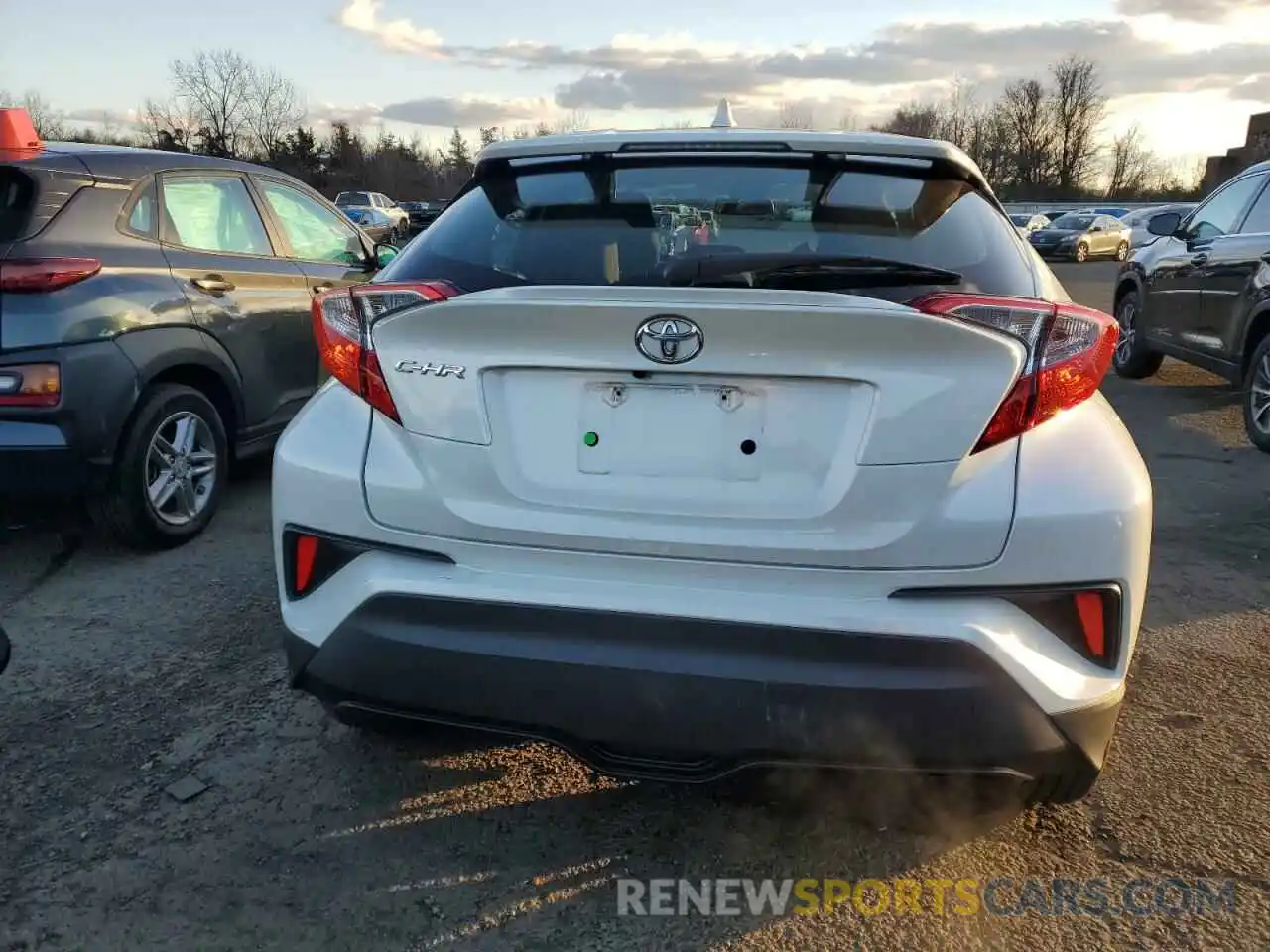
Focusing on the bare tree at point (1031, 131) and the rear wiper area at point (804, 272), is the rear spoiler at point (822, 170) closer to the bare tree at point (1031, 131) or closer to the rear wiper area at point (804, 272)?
the rear wiper area at point (804, 272)

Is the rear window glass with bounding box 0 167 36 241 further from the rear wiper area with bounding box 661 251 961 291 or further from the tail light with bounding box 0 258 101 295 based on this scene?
the rear wiper area with bounding box 661 251 961 291

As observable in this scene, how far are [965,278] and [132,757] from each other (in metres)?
2.50

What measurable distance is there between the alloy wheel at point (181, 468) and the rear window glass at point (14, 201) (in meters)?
0.93

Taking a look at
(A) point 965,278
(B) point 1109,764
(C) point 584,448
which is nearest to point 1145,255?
(B) point 1109,764

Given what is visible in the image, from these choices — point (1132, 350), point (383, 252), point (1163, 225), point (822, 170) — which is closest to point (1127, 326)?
point (1132, 350)

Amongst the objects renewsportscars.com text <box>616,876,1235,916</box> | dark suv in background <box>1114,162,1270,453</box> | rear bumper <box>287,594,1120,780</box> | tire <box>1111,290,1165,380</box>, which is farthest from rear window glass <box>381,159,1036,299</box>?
tire <box>1111,290,1165,380</box>

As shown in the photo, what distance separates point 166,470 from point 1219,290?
6.69m

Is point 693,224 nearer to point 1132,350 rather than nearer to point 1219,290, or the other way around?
point 1219,290

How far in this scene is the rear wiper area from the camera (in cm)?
206

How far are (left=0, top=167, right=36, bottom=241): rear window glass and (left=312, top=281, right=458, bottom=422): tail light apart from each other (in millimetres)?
2287

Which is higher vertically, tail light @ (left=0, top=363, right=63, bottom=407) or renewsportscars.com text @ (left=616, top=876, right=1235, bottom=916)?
tail light @ (left=0, top=363, right=63, bottom=407)

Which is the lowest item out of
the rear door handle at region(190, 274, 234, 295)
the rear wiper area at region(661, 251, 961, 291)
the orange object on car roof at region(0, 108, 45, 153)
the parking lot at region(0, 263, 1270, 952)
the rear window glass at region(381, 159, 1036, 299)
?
the parking lot at region(0, 263, 1270, 952)

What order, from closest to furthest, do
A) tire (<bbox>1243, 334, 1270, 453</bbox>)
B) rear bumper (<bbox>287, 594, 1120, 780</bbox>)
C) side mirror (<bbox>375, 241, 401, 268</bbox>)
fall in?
rear bumper (<bbox>287, 594, 1120, 780</bbox>), side mirror (<bbox>375, 241, 401, 268</bbox>), tire (<bbox>1243, 334, 1270, 453</bbox>)

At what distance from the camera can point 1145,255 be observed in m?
8.43
